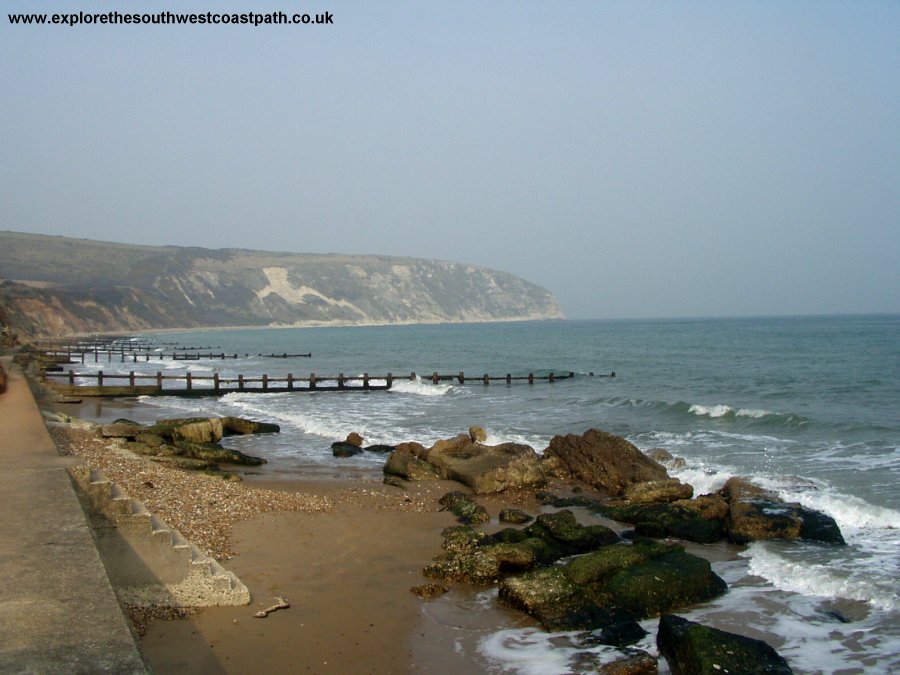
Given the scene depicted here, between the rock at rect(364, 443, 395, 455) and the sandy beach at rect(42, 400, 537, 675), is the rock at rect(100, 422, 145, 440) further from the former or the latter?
the rock at rect(364, 443, 395, 455)

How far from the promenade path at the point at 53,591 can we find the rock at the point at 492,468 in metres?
8.37

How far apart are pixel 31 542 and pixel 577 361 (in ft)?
185

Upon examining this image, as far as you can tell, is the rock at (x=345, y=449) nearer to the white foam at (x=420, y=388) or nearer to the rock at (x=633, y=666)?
the rock at (x=633, y=666)

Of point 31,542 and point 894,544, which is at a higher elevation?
point 31,542

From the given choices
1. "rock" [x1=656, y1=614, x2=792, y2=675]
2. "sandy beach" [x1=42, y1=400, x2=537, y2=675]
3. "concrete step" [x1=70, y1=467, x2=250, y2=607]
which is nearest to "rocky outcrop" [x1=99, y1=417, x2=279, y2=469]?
"sandy beach" [x1=42, y1=400, x2=537, y2=675]

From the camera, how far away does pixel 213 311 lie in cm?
18050

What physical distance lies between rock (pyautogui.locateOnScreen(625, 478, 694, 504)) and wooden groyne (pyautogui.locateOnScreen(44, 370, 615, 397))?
23.7 m

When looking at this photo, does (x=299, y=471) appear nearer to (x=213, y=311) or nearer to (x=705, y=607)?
(x=705, y=607)

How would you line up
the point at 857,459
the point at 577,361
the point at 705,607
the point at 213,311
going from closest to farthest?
the point at 705,607, the point at 857,459, the point at 577,361, the point at 213,311

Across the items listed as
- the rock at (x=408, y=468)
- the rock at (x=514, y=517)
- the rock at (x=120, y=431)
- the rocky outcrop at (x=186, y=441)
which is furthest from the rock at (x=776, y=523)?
the rock at (x=120, y=431)

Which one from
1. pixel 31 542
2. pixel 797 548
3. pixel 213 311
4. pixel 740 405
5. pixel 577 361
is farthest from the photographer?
pixel 213 311

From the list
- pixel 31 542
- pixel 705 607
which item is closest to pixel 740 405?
pixel 705 607

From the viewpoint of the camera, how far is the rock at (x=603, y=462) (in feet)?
49.5

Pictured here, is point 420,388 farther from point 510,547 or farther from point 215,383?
point 510,547
